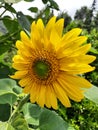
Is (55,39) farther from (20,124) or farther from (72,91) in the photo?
(20,124)

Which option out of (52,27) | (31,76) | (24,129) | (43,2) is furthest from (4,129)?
(43,2)

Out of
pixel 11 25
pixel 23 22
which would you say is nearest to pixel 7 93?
pixel 23 22

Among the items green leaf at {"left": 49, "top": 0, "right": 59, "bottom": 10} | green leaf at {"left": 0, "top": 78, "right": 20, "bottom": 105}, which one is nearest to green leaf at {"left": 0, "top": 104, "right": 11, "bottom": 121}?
green leaf at {"left": 0, "top": 78, "right": 20, "bottom": 105}

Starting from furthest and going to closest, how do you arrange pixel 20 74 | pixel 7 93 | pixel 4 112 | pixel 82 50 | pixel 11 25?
pixel 11 25
pixel 4 112
pixel 7 93
pixel 20 74
pixel 82 50

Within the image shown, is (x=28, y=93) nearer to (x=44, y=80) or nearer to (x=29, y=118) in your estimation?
(x=44, y=80)

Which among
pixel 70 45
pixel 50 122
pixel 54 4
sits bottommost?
pixel 50 122

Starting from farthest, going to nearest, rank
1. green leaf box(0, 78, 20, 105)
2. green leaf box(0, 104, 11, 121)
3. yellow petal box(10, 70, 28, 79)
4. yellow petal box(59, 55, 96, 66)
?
green leaf box(0, 104, 11, 121) → green leaf box(0, 78, 20, 105) → yellow petal box(10, 70, 28, 79) → yellow petal box(59, 55, 96, 66)

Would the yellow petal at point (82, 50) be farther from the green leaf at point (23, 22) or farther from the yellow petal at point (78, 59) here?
the green leaf at point (23, 22)

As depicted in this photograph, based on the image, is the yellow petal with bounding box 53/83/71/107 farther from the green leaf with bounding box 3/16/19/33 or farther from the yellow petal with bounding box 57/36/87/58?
the green leaf with bounding box 3/16/19/33

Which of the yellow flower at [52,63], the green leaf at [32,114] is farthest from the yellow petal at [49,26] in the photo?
the green leaf at [32,114]
